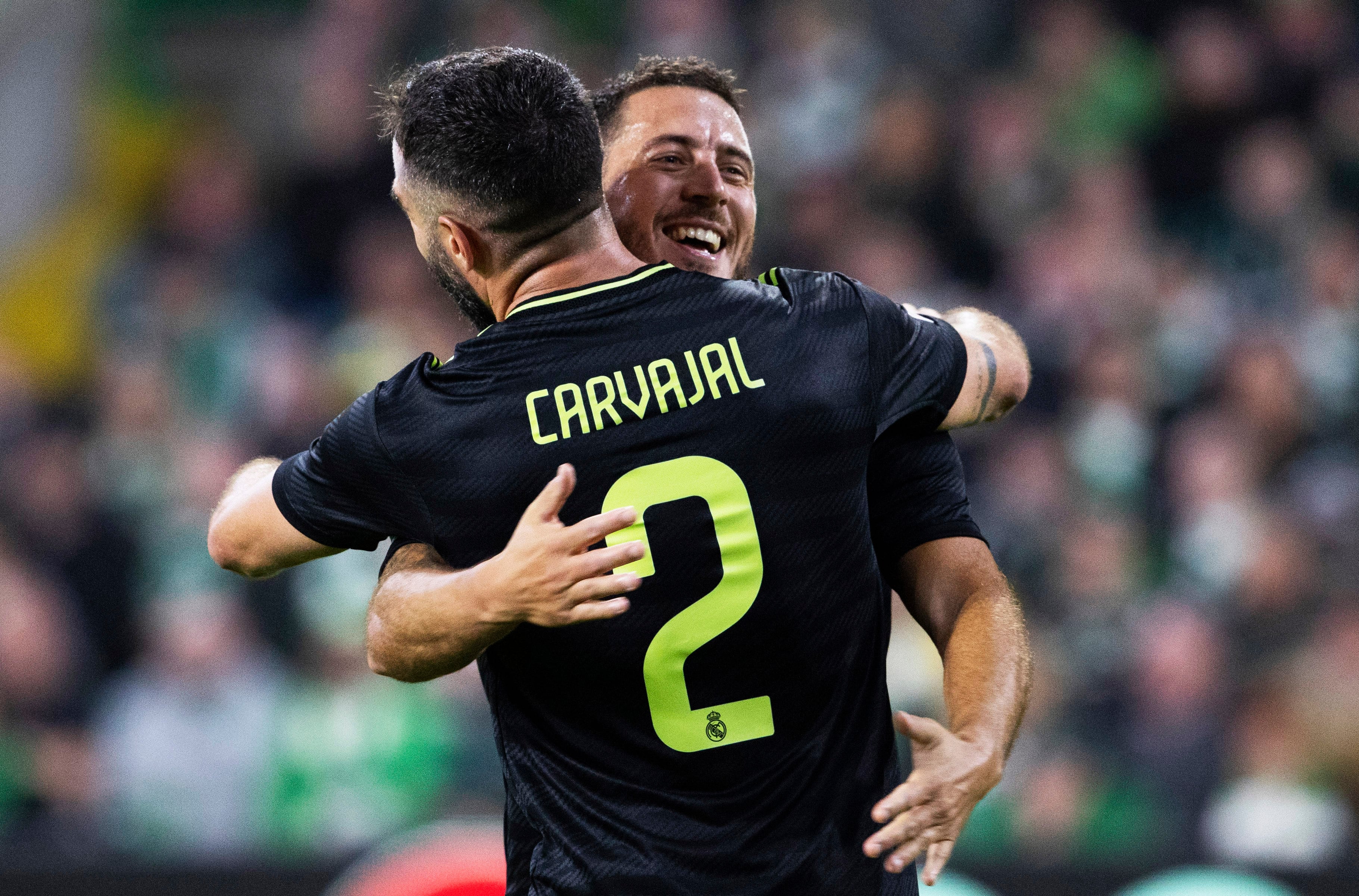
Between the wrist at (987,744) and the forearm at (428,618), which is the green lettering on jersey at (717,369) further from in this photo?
the wrist at (987,744)

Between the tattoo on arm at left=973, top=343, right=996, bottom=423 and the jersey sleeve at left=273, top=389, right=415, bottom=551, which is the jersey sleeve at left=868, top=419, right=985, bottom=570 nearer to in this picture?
the tattoo on arm at left=973, top=343, right=996, bottom=423

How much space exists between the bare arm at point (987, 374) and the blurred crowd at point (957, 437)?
7.88ft

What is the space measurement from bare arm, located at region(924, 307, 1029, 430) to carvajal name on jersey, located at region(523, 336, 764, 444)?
470mm

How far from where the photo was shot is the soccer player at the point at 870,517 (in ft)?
6.85

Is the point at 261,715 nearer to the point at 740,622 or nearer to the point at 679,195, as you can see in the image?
the point at 679,195

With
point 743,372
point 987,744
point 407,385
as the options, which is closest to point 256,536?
point 407,385

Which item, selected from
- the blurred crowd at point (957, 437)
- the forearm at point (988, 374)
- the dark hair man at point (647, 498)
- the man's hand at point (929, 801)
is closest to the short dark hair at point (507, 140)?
the dark hair man at point (647, 498)

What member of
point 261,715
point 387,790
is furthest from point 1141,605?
point 261,715

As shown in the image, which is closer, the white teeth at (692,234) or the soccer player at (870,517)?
the soccer player at (870,517)

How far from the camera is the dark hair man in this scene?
219 cm

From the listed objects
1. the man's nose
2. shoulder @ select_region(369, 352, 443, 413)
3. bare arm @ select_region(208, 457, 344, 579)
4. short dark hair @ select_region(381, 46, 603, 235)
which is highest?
the man's nose

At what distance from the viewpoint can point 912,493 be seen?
2570 millimetres

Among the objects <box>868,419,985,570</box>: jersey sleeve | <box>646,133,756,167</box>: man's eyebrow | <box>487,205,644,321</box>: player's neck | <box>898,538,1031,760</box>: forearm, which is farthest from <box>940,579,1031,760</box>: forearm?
<box>646,133,756,167</box>: man's eyebrow

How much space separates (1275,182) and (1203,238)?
1.27ft
